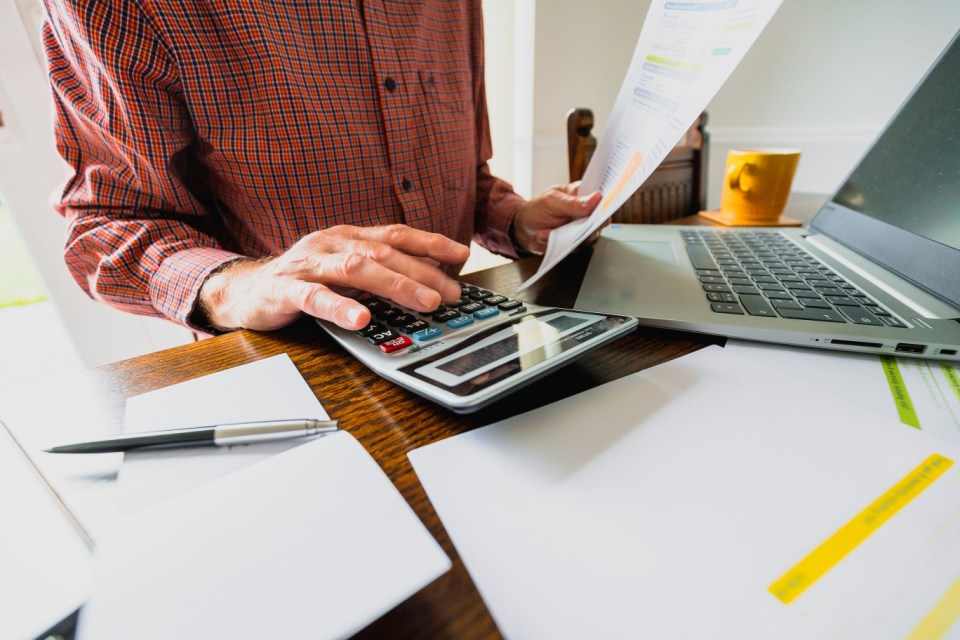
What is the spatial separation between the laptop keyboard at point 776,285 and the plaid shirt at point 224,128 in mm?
388

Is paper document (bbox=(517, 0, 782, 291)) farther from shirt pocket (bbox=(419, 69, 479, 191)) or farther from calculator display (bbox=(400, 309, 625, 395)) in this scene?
shirt pocket (bbox=(419, 69, 479, 191))

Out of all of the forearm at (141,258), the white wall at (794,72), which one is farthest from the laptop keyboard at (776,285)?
the white wall at (794,72)

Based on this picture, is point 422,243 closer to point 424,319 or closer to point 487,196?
point 424,319

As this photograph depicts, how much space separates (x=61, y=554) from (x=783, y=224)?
85cm

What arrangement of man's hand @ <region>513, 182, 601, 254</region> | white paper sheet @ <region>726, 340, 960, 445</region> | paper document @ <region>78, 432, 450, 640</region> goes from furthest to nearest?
man's hand @ <region>513, 182, 601, 254</region> < white paper sheet @ <region>726, 340, 960, 445</region> < paper document @ <region>78, 432, 450, 640</region>

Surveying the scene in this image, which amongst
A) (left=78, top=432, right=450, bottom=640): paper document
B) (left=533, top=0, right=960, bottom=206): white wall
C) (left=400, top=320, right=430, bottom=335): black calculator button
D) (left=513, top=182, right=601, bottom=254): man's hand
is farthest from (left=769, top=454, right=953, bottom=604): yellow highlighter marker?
(left=533, top=0, right=960, bottom=206): white wall

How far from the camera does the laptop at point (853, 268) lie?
0.94 ft

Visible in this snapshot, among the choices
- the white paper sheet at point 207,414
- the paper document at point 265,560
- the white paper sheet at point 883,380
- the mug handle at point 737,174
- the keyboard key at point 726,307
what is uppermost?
the mug handle at point 737,174

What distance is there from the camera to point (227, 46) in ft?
1.46

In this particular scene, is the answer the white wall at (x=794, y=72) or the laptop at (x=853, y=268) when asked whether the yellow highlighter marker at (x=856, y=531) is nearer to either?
the laptop at (x=853, y=268)

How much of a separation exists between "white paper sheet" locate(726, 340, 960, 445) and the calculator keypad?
0.57 feet

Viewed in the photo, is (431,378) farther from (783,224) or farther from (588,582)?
(783,224)

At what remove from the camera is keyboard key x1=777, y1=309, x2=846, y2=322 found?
11.5 inches

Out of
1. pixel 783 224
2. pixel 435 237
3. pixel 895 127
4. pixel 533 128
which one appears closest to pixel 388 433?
pixel 435 237
